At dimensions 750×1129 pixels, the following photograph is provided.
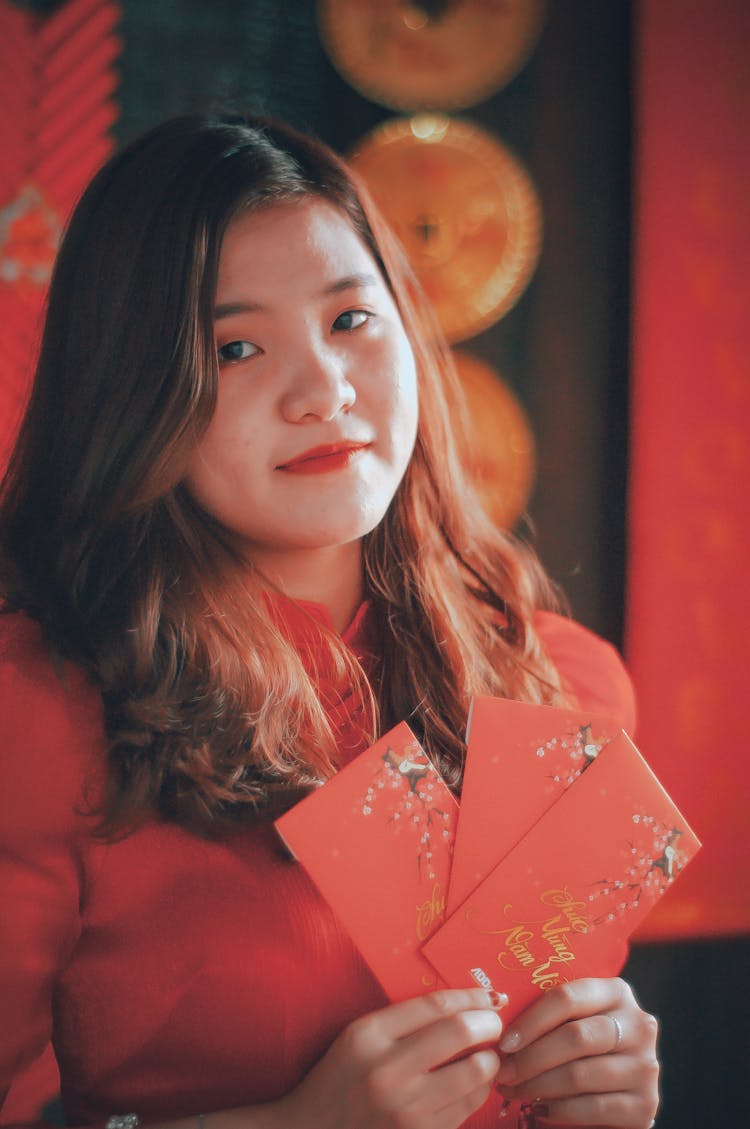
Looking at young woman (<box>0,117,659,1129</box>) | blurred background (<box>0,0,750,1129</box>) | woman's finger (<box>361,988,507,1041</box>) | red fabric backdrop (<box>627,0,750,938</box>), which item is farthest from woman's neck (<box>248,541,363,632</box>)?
red fabric backdrop (<box>627,0,750,938</box>)

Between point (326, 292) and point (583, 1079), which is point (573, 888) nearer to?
point (583, 1079)

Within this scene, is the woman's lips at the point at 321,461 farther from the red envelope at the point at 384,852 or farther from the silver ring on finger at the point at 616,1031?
the silver ring on finger at the point at 616,1031

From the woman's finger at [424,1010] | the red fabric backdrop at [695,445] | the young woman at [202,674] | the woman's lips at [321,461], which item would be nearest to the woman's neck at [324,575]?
the young woman at [202,674]

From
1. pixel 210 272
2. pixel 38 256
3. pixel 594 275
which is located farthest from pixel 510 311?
pixel 210 272

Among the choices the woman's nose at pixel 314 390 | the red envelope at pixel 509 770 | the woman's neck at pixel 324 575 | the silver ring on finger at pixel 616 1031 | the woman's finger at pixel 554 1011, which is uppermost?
the woman's nose at pixel 314 390

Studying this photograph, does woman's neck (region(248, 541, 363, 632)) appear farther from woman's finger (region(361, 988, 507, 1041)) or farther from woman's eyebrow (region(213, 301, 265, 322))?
woman's finger (region(361, 988, 507, 1041))

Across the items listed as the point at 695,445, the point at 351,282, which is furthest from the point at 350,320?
the point at 695,445

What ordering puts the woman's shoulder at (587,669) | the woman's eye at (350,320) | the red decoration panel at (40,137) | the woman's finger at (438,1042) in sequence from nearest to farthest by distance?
the woman's finger at (438,1042) < the woman's eye at (350,320) < the woman's shoulder at (587,669) < the red decoration panel at (40,137)

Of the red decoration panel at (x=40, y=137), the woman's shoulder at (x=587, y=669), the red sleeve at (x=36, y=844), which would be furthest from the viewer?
the red decoration panel at (x=40, y=137)

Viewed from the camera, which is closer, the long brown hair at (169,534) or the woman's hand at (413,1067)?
the woman's hand at (413,1067)

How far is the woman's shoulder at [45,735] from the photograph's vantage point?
863mm

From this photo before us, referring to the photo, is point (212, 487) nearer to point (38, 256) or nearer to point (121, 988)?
point (121, 988)

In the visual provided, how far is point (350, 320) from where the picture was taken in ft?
3.15

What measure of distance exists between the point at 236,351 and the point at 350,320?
121mm
